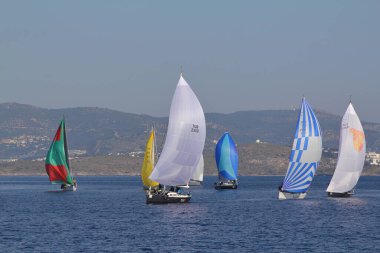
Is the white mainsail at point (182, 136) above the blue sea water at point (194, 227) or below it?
above

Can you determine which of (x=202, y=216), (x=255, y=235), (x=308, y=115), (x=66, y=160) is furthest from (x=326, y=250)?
(x=66, y=160)

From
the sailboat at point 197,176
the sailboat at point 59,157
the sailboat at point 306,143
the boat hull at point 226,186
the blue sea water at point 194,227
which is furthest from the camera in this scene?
the sailboat at point 197,176

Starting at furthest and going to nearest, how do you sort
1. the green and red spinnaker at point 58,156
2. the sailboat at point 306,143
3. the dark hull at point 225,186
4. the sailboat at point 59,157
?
the dark hull at point 225,186
the green and red spinnaker at point 58,156
the sailboat at point 59,157
the sailboat at point 306,143

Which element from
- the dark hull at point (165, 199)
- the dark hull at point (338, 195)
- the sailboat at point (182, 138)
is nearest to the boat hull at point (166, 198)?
the dark hull at point (165, 199)

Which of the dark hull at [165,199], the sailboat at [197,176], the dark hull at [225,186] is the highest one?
the sailboat at [197,176]

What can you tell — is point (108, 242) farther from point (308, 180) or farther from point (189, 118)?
point (308, 180)

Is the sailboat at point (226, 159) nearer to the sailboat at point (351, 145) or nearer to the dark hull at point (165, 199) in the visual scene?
the sailboat at point (351, 145)

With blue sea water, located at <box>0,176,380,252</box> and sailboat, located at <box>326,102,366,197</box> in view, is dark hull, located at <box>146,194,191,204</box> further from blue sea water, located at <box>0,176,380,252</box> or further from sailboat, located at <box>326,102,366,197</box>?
sailboat, located at <box>326,102,366,197</box>

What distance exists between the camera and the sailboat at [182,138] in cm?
10619

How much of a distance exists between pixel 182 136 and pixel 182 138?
291 mm

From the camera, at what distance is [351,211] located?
11094cm

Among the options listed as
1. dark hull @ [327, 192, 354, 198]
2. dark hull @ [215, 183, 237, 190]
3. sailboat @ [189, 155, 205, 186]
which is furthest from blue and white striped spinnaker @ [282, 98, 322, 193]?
sailboat @ [189, 155, 205, 186]

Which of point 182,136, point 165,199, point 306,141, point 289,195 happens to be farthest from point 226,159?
point 182,136

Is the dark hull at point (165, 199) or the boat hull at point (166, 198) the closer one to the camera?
the boat hull at point (166, 198)
